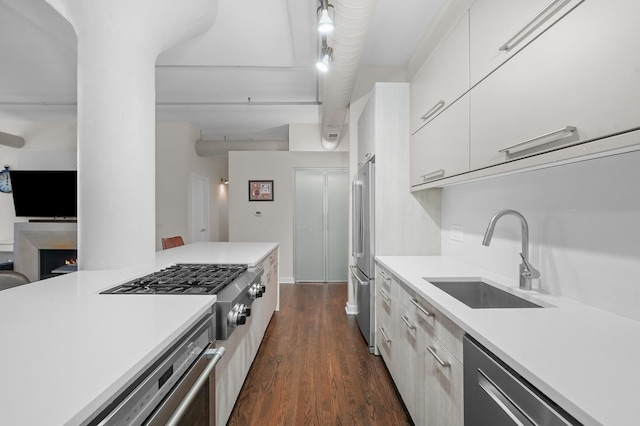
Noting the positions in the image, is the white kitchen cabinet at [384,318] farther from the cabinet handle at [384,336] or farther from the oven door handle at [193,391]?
the oven door handle at [193,391]

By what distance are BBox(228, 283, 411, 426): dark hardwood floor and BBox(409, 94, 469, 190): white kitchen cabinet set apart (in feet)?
4.83

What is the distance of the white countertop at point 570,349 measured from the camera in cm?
58

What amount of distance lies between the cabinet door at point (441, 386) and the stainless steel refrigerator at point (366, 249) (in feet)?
3.73

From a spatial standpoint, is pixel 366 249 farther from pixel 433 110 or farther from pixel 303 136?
pixel 303 136

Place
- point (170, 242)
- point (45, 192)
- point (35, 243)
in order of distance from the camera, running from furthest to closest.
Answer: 1. point (45, 192)
2. point (170, 242)
3. point (35, 243)

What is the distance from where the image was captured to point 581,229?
3.88 ft

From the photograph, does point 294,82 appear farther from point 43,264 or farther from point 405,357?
point 43,264

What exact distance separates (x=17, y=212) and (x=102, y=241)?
4409 mm

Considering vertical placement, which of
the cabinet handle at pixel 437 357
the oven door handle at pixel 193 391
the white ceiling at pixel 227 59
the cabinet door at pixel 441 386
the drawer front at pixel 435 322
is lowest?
the cabinet door at pixel 441 386

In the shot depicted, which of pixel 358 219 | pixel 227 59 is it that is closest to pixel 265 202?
pixel 227 59

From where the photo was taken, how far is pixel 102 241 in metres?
1.58

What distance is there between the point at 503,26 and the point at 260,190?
179 inches

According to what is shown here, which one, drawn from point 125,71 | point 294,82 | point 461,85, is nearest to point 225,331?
point 125,71

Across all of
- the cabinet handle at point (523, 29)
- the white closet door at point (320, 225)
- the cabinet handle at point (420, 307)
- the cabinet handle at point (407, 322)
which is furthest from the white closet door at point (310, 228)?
the cabinet handle at point (523, 29)
